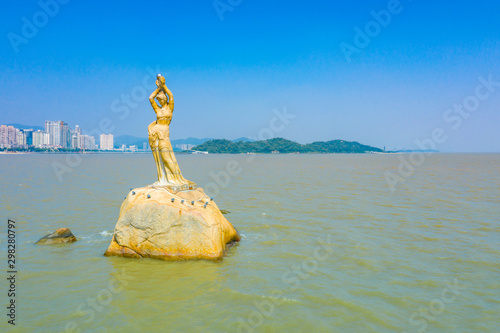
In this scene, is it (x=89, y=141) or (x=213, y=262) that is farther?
(x=89, y=141)

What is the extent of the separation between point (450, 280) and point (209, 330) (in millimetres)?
6551

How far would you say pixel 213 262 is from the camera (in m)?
10.1

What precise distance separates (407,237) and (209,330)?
9.32m

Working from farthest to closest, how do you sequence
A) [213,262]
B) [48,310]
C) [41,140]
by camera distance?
[41,140]
[213,262]
[48,310]

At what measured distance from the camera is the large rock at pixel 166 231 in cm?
1016

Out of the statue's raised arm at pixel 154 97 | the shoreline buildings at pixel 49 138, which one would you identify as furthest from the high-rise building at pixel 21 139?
→ the statue's raised arm at pixel 154 97

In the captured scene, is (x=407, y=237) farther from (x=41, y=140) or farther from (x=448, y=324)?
(x=41, y=140)

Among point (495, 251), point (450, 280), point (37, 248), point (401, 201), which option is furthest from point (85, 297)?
point (401, 201)

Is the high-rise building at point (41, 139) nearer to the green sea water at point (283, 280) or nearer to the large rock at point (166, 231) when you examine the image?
the green sea water at point (283, 280)

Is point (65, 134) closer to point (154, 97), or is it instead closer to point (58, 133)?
point (58, 133)

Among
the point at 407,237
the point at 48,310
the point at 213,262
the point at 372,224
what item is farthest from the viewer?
the point at 372,224
